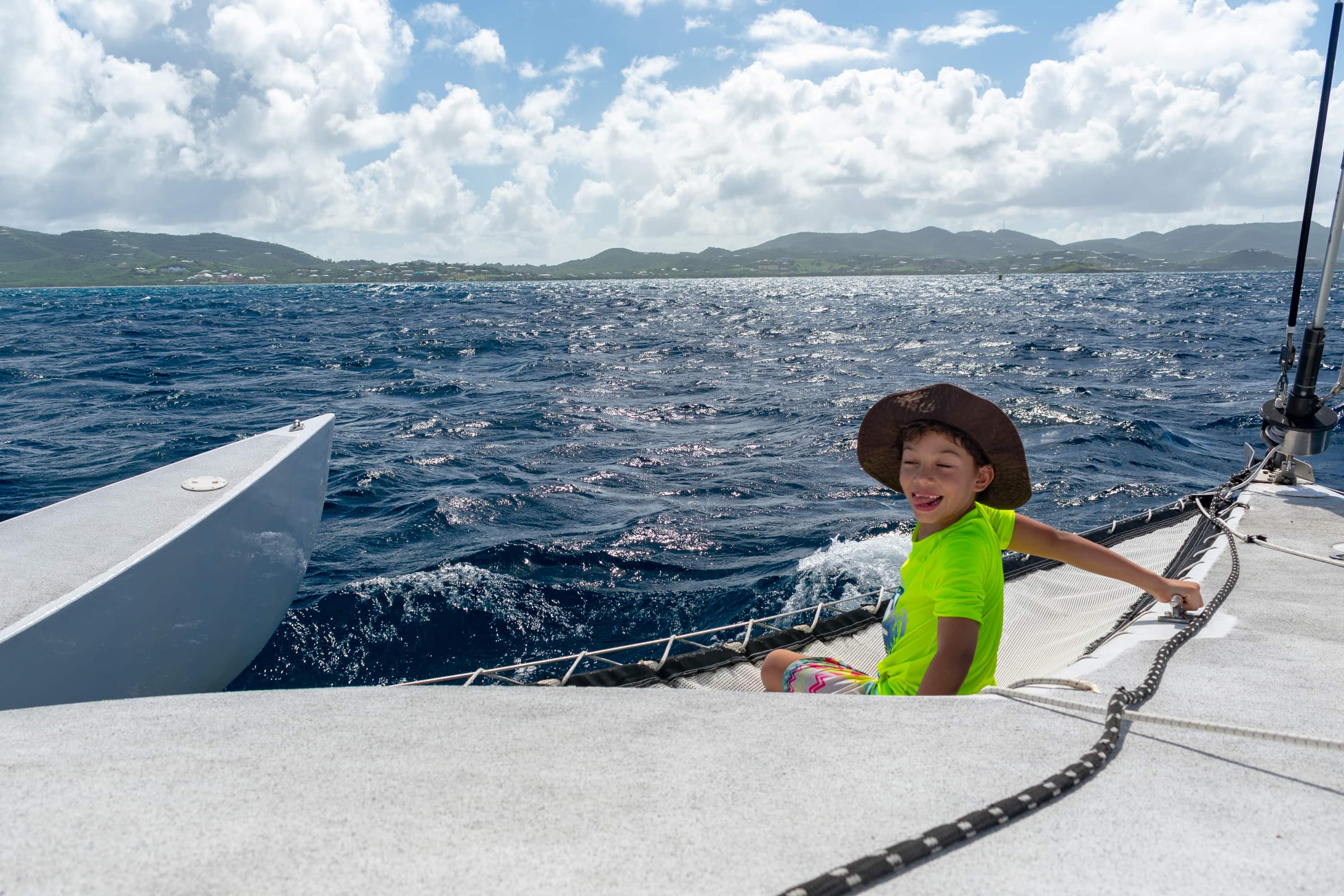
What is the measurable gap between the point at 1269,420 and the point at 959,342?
930 inches

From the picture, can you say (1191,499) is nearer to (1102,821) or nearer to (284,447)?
(1102,821)

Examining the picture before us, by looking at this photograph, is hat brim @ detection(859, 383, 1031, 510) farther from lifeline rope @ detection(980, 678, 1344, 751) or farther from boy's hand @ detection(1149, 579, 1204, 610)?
boy's hand @ detection(1149, 579, 1204, 610)

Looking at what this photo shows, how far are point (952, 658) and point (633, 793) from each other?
3.06 ft

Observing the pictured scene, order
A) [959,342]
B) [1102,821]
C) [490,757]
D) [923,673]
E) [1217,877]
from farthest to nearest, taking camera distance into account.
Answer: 1. [959,342]
2. [923,673]
3. [490,757]
4. [1102,821]
5. [1217,877]

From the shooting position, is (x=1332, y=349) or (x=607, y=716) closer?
(x=607, y=716)

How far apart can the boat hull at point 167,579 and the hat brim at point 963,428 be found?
344cm

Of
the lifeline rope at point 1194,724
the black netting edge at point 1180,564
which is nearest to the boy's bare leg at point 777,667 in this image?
the lifeline rope at point 1194,724

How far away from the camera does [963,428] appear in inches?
79.0

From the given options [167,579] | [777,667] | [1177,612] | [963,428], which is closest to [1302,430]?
[1177,612]

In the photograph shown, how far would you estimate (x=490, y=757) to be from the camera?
146cm

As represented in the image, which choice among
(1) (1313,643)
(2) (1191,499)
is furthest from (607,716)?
(2) (1191,499)

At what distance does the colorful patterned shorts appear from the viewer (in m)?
2.20

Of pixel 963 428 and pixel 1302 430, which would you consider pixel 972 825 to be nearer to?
pixel 963 428

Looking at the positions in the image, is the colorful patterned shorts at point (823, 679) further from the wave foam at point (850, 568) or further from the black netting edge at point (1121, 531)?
the wave foam at point (850, 568)
